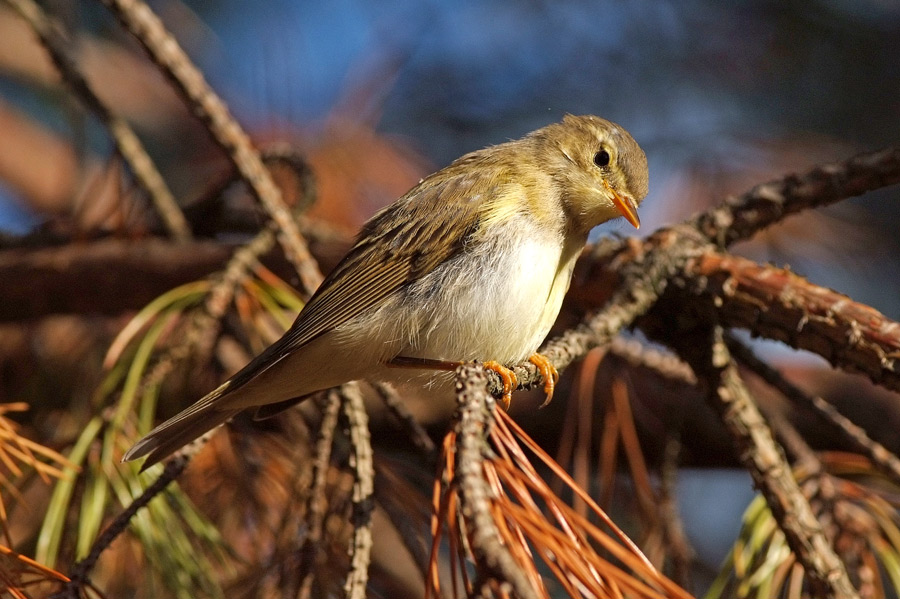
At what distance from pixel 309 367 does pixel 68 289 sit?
118 centimetres

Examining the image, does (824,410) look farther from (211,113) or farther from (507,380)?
(211,113)

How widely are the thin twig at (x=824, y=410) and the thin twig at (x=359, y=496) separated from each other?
1037 mm

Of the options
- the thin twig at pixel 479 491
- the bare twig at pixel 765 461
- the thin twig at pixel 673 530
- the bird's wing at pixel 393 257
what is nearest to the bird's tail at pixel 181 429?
the bird's wing at pixel 393 257

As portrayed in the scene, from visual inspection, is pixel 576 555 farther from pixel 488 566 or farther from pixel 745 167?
pixel 745 167

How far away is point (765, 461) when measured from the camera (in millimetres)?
1951

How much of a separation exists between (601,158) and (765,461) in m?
1.18

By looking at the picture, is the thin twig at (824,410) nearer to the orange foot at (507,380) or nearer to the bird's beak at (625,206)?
the bird's beak at (625,206)

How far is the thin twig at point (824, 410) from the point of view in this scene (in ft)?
7.09

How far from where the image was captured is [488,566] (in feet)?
3.42

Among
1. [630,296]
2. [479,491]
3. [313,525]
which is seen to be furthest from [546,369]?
[479,491]

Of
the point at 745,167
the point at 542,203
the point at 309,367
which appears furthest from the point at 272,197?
the point at 745,167

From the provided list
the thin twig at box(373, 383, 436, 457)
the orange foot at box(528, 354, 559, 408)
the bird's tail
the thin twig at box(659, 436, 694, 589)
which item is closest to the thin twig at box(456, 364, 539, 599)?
the orange foot at box(528, 354, 559, 408)

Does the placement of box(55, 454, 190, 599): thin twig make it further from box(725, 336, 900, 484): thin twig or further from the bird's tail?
box(725, 336, 900, 484): thin twig

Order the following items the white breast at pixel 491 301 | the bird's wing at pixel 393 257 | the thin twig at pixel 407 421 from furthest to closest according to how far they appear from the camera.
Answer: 1. the bird's wing at pixel 393 257
2. the white breast at pixel 491 301
3. the thin twig at pixel 407 421
